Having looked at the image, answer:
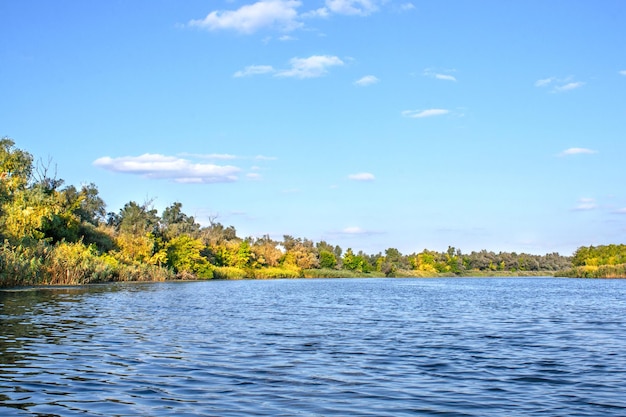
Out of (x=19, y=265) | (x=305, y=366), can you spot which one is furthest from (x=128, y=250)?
(x=305, y=366)

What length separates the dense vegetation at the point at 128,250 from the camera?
52625mm

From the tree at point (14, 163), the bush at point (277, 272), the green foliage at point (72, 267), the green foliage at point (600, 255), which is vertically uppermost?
the tree at point (14, 163)

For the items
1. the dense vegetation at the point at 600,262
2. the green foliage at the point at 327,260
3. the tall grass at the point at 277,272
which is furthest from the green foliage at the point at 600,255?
the tall grass at the point at 277,272

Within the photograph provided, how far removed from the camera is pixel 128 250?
86000mm

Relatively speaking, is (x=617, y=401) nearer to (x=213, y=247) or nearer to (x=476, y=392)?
(x=476, y=392)

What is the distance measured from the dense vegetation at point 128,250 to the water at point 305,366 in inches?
1062

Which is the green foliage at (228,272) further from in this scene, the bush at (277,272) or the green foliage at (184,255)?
the green foliage at (184,255)

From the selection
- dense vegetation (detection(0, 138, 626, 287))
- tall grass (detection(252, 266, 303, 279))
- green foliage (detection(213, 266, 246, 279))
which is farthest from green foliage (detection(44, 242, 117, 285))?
tall grass (detection(252, 266, 303, 279))

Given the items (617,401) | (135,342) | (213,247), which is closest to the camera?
(617,401)

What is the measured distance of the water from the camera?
418 inches

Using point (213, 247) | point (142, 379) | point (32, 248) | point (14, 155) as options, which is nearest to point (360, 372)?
point (142, 379)

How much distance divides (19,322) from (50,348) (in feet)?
23.1

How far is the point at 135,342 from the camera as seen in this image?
734 inches

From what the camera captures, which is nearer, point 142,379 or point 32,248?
point 142,379
